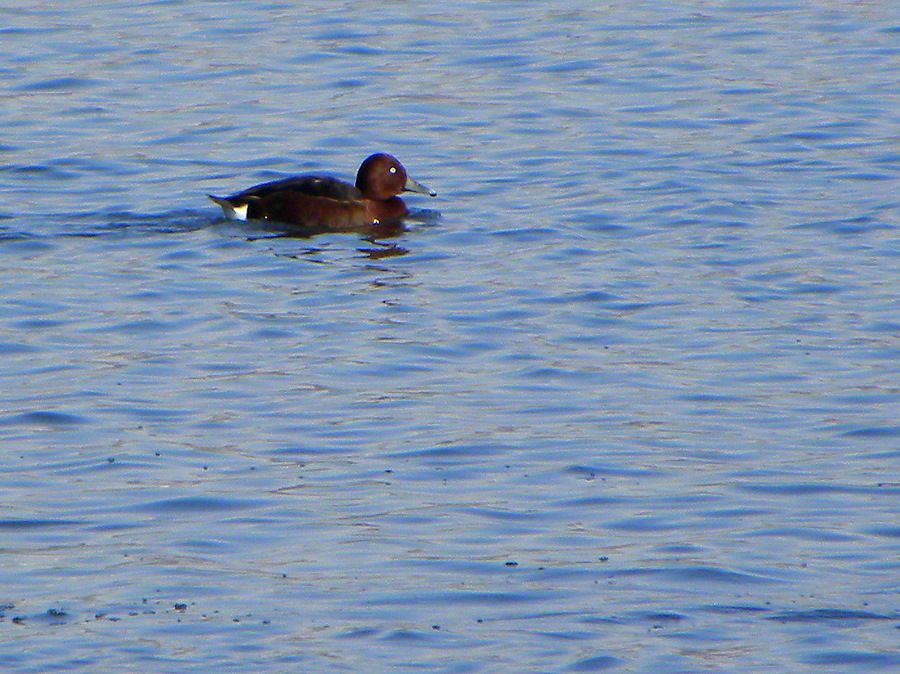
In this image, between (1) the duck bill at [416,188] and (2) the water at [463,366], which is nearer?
(2) the water at [463,366]

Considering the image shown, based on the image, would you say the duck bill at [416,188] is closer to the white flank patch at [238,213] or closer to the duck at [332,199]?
the duck at [332,199]

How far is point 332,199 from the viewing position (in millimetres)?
14797

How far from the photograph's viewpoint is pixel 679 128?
57.8 ft

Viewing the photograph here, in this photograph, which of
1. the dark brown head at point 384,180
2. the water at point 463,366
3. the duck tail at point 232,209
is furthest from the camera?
the dark brown head at point 384,180

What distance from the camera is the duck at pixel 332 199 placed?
14547 mm

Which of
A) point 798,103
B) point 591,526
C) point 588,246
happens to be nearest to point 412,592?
point 591,526

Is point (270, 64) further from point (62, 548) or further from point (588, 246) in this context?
point (62, 548)

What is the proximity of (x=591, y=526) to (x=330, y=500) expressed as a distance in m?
1.18

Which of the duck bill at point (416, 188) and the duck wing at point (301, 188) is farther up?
the duck wing at point (301, 188)

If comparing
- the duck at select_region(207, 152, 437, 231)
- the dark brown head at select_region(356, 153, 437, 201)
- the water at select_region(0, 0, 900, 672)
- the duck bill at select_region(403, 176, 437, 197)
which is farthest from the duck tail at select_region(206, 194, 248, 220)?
the duck bill at select_region(403, 176, 437, 197)

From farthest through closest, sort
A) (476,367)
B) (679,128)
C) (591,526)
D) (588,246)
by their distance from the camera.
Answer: (679,128) → (588,246) → (476,367) → (591,526)

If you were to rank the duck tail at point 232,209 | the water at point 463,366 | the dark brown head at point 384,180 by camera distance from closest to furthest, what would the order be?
1. the water at point 463,366
2. the duck tail at point 232,209
3. the dark brown head at point 384,180

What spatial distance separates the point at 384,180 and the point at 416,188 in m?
0.26

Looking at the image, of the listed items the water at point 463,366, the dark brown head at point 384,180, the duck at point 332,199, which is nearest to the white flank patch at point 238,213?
the duck at point 332,199
